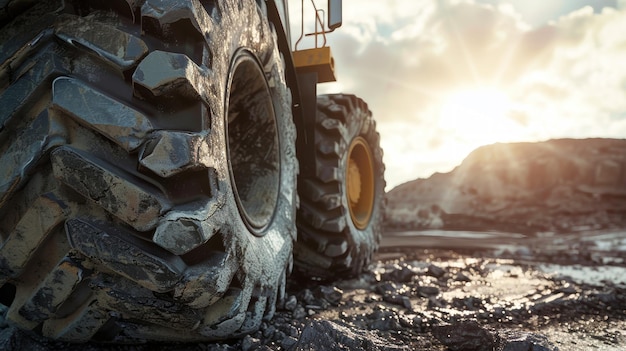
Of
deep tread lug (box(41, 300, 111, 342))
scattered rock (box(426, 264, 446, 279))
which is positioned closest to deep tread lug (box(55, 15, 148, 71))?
deep tread lug (box(41, 300, 111, 342))

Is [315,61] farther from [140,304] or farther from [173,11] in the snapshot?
[140,304]

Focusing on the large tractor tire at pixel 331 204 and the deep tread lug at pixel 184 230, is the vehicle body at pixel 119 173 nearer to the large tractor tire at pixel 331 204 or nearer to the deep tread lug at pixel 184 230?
the deep tread lug at pixel 184 230

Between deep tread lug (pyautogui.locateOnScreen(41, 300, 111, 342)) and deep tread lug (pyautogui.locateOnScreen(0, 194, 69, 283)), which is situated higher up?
deep tread lug (pyautogui.locateOnScreen(0, 194, 69, 283))

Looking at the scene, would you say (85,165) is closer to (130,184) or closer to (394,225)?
(130,184)

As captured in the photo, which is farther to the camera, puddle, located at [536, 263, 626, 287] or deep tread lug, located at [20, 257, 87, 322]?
puddle, located at [536, 263, 626, 287]

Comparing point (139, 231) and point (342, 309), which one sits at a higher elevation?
point (139, 231)

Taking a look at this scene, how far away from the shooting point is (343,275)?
288 cm

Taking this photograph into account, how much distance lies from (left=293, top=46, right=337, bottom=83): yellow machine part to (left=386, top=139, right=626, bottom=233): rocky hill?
876cm

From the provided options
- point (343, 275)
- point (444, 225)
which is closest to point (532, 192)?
point (444, 225)

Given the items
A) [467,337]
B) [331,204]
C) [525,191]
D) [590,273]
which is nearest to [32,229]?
[467,337]

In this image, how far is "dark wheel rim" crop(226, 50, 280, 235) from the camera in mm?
1865

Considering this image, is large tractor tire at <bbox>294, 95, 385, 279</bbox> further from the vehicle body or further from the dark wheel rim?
the vehicle body

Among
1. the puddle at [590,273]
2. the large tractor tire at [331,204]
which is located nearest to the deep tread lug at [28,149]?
the large tractor tire at [331,204]

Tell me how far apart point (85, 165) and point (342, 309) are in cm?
152
